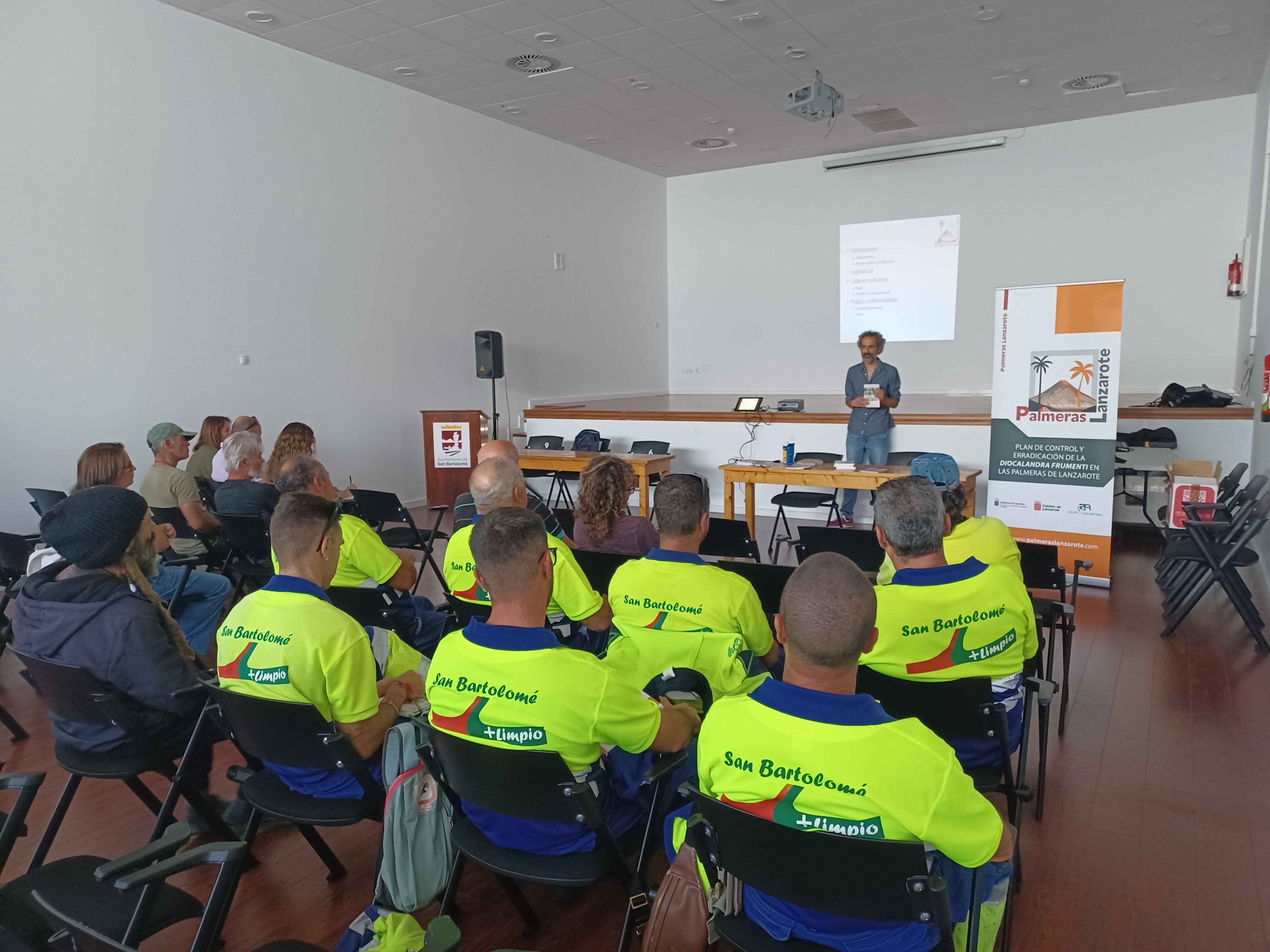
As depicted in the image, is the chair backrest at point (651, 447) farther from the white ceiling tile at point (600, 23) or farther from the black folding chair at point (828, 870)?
the black folding chair at point (828, 870)

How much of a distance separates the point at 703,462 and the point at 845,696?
719cm

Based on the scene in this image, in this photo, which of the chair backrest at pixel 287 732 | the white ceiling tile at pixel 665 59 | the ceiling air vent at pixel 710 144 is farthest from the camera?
the ceiling air vent at pixel 710 144

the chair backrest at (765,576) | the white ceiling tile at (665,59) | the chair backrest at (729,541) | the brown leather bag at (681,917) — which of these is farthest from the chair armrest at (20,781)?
the white ceiling tile at (665,59)

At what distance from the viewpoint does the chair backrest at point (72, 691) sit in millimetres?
2088

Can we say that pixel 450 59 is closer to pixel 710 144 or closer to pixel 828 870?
pixel 710 144

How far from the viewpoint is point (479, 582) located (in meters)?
2.59

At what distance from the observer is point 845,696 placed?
4.46 ft

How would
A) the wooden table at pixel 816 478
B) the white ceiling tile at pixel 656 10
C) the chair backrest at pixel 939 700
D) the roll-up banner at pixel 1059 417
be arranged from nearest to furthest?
the chair backrest at pixel 939 700 < the roll-up banner at pixel 1059 417 < the wooden table at pixel 816 478 < the white ceiling tile at pixel 656 10

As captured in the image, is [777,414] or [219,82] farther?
[777,414]

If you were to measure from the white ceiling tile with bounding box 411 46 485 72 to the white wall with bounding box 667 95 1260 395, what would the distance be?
536 cm

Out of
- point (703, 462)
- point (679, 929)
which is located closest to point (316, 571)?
point (679, 929)

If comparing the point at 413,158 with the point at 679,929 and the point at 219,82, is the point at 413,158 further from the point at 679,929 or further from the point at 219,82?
the point at 679,929

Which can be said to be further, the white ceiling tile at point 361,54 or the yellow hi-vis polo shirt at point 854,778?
the white ceiling tile at point 361,54

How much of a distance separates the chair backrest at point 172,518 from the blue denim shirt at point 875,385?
5.04 meters
